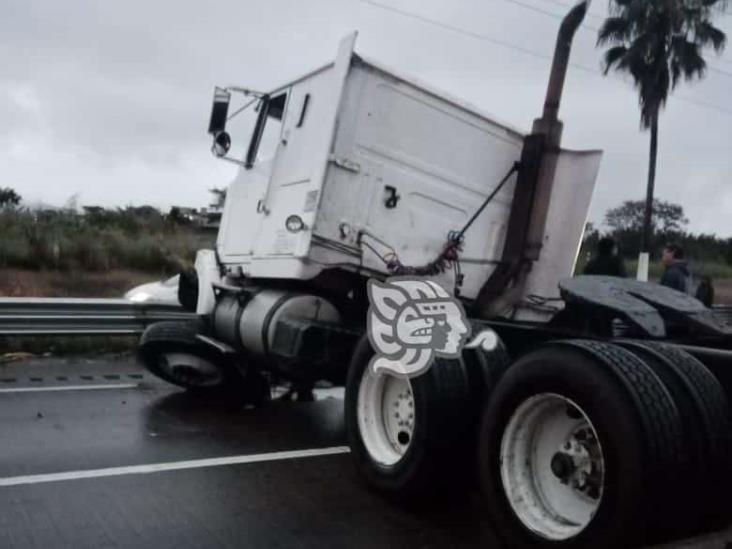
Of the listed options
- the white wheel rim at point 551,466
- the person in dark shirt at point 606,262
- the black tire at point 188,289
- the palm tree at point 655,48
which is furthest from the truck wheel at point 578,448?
the palm tree at point 655,48

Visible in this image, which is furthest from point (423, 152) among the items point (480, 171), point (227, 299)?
point (227, 299)

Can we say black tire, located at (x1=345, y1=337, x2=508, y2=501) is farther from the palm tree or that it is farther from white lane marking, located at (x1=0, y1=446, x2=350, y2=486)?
the palm tree

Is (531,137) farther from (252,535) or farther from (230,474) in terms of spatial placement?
(252,535)

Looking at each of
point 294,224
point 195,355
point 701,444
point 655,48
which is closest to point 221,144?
point 294,224

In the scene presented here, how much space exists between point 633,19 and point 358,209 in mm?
13616

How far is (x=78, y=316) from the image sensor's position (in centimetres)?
1015

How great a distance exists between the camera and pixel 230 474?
213 inches

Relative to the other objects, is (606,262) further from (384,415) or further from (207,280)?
(207,280)

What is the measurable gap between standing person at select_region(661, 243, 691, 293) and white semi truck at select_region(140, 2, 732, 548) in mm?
1395

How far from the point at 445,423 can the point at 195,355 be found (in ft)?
12.6

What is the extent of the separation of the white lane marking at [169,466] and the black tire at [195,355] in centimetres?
173

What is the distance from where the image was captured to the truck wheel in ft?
10.8

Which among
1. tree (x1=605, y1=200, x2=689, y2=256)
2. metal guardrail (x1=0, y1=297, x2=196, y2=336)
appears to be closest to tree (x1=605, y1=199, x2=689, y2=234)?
tree (x1=605, y1=200, x2=689, y2=256)

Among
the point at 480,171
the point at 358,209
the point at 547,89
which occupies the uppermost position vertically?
the point at 547,89
